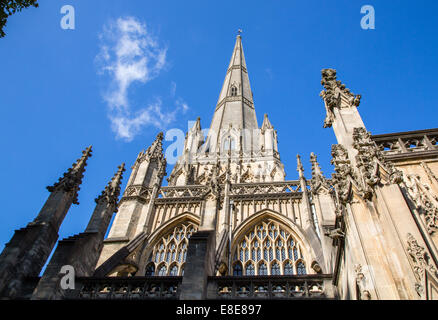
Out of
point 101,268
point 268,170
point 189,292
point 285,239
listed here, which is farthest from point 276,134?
point 189,292

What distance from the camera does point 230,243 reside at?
474 inches

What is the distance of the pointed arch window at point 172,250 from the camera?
11.9 meters

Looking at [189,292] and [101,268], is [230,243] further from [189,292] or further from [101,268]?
[189,292]

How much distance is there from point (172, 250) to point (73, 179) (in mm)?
4747

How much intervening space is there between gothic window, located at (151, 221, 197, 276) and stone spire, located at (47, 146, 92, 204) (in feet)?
12.9

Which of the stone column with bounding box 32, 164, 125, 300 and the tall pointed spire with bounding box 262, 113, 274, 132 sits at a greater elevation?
the tall pointed spire with bounding box 262, 113, 274, 132

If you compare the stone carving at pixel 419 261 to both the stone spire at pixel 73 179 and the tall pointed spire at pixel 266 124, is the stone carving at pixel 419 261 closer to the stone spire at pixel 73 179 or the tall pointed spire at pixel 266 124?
the stone spire at pixel 73 179

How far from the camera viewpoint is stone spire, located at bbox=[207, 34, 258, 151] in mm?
32438

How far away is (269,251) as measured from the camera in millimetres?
12164

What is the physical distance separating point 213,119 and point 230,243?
1019 inches

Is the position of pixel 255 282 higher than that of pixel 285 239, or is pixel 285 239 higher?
pixel 285 239

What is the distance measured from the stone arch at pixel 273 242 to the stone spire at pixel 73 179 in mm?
6043

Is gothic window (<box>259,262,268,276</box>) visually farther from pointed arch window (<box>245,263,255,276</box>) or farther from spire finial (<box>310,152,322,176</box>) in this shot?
spire finial (<box>310,152,322,176</box>)

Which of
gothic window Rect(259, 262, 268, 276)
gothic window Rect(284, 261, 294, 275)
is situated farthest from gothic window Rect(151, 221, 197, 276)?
gothic window Rect(284, 261, 294, 275)
